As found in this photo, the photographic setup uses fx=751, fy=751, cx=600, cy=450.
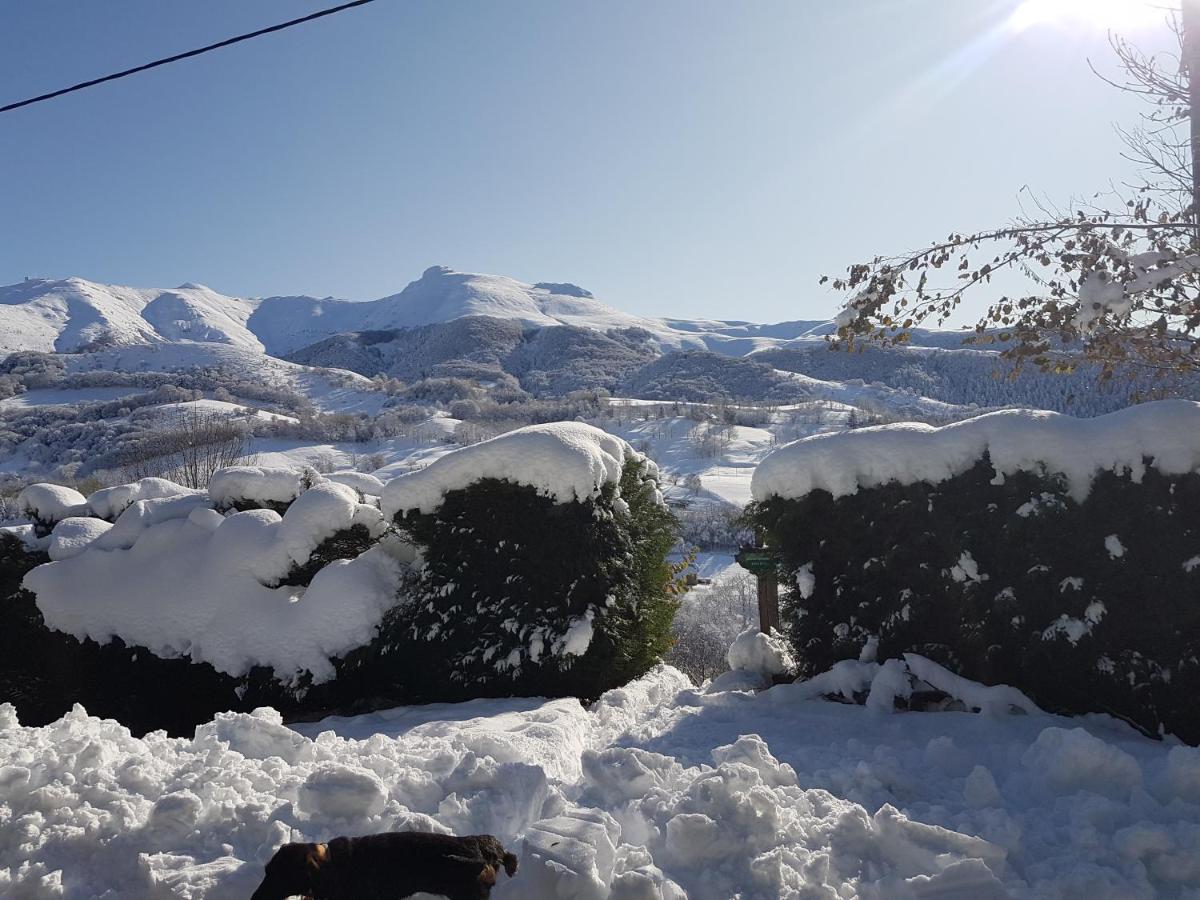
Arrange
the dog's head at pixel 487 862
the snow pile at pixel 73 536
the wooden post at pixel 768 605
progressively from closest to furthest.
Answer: the dog's head at pixel 487 862
the snow pile at pixel 73 536
the wooden post at pixel 768 605

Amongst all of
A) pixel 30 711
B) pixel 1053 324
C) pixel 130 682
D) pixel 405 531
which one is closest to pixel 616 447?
pixel 405 531

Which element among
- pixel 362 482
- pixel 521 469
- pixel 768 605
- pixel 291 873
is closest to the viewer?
pixel 291 873

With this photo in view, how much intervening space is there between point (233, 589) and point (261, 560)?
0.29 metres

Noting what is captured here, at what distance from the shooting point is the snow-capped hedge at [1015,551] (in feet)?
12.7

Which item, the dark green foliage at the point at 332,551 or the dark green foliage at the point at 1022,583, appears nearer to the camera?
the dark green foliage at the point at 1022,583

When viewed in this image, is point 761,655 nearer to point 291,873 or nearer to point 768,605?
point 768,605

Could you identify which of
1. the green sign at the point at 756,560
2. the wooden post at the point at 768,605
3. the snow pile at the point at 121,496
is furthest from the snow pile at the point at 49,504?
the wooden post at the point at 768,605

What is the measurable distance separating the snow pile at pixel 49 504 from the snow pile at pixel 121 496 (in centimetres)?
13

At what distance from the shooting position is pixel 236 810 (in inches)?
106

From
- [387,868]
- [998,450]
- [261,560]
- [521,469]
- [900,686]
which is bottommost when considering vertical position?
[900,686]

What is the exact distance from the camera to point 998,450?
4.29 metres

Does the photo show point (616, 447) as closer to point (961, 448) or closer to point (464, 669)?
point (464, 669)

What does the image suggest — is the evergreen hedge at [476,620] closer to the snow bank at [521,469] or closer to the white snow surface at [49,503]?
the snow bank at [521,469]

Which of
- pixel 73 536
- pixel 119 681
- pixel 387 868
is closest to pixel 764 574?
pixel 387 868
